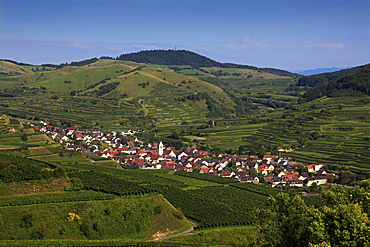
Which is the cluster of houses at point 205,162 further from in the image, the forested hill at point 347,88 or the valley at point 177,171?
the forested hill at point 347,88

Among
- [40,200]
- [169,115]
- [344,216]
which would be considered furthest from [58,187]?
[169,115]

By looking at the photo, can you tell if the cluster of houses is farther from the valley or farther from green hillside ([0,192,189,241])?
green hillside ([0,192,189,241])

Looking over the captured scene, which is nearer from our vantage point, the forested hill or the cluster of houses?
the cluster of houses

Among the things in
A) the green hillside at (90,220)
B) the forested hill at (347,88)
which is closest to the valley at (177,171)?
the green hillside at (90,220)

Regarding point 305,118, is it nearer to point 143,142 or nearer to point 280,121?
point 280,121

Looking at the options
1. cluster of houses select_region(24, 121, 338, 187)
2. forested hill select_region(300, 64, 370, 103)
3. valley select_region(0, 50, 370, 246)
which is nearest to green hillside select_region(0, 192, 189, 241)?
valley select_region(0, 50, 370, 246)

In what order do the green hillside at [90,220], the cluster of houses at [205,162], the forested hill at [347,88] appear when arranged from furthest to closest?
1. the forested hill at [347,88]
2. the cluster of houses at [205,162]
3. the green hillside at [90,220]
